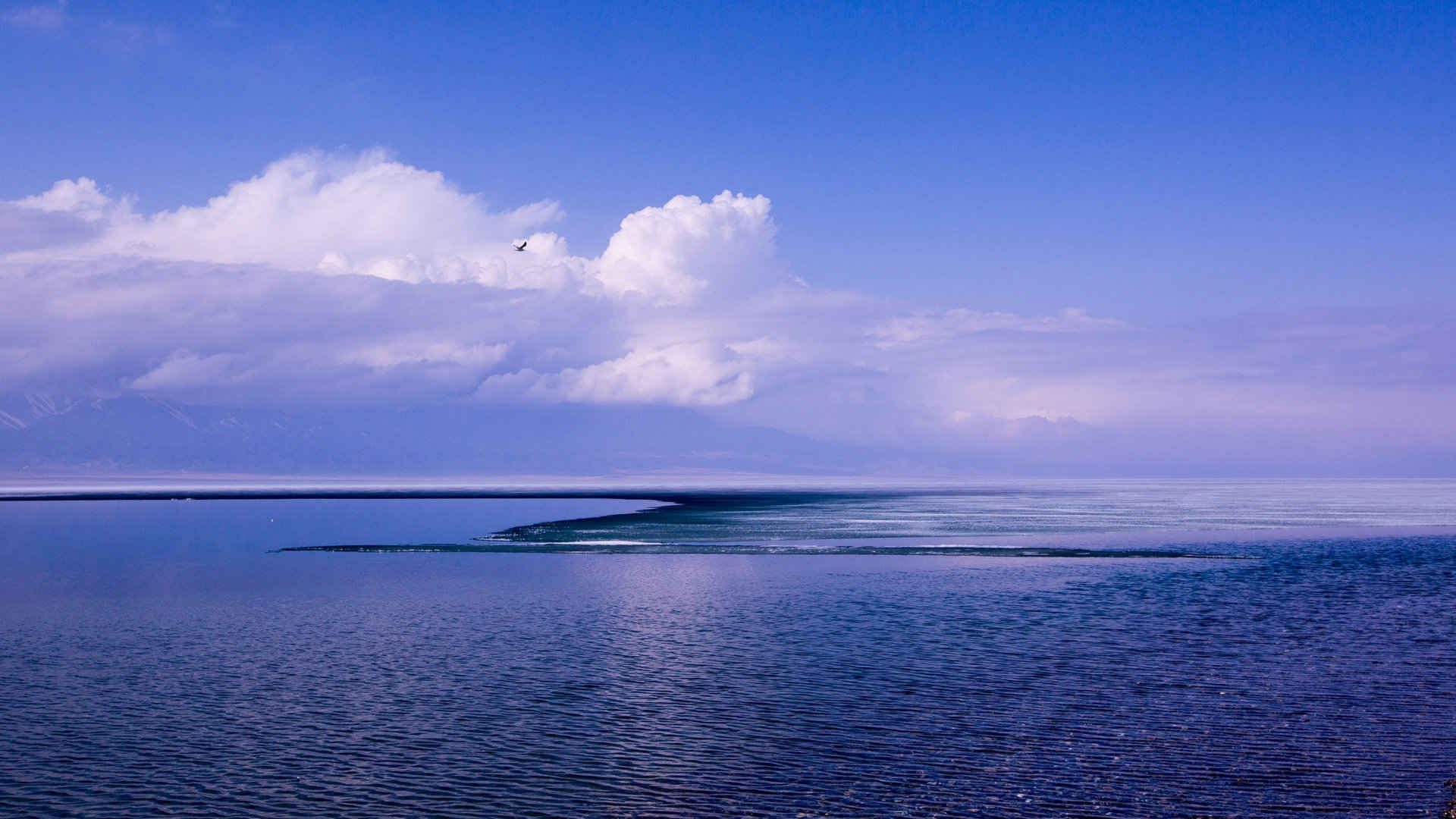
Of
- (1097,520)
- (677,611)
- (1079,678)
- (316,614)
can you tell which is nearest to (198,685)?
(316,614)

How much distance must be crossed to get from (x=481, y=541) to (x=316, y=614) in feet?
134

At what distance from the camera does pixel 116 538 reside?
303 ft

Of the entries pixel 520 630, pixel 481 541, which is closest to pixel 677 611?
pixel 520 630

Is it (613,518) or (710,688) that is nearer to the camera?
(710,688)

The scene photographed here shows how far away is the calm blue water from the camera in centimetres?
2028

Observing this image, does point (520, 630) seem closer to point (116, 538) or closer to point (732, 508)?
point (116, 538)

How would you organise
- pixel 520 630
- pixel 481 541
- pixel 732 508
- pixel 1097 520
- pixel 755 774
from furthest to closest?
1. pixel 732 508
2. pixel 1097 520
3. pixel 481 541
4. pixel 520 630
5. pixel 755 774

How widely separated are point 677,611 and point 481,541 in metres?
44.1

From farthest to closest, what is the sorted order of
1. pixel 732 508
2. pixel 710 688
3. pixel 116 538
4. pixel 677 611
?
pixel 732 508
pixel 116 538
pixel 677 611
pixel 710 688

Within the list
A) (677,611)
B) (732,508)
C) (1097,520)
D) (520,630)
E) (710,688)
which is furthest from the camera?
(732,508)

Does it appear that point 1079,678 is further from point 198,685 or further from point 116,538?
point 116,538

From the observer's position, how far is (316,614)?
44.2 metres

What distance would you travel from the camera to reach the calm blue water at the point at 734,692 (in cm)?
2028

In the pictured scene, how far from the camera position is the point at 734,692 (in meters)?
28.7
